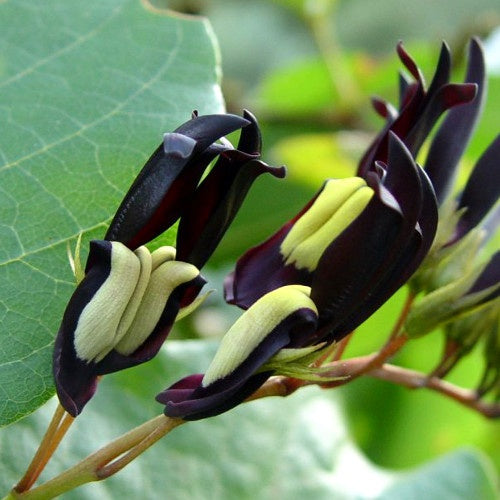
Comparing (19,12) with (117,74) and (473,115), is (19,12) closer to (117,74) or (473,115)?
(117,74)

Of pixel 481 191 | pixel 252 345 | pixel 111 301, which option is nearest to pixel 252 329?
pixel 252 345

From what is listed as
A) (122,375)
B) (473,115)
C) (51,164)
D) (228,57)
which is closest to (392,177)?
(473,115)

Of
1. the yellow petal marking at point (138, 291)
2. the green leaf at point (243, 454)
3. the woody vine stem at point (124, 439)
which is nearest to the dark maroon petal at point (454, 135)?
the woody vine stem at point (124, 439)

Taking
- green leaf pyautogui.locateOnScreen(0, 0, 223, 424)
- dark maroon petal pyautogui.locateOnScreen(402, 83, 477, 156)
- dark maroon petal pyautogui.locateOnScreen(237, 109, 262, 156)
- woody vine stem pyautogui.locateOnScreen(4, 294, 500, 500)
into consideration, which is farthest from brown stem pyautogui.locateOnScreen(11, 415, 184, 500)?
dark maroon petal pyautogui.locateOnScreen(402, 83, 477, 156)

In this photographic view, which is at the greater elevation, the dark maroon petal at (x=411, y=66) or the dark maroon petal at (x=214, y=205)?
the dark maroon petal at (x=411, y=66)

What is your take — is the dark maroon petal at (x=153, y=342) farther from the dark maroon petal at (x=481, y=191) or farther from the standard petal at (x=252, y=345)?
the dark maroon petal at (x=481, y=191)

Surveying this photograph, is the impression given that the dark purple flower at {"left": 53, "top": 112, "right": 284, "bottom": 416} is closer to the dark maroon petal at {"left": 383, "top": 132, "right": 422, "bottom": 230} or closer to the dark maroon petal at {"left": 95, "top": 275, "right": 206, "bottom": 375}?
the dark maroon petal at {"left": 95, "top": 275, "right": 206, "bottom": 375}
